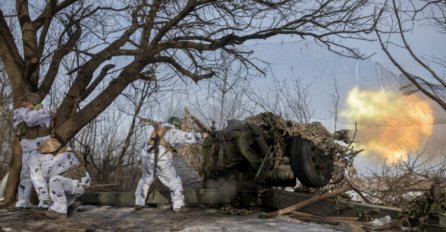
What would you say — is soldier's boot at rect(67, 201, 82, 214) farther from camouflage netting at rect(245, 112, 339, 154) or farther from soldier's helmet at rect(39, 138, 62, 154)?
camouflage netting at rect(245, 112, 339, 154)

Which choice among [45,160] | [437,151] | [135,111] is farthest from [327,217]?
[135,111]

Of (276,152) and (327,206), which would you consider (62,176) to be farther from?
(327,206)

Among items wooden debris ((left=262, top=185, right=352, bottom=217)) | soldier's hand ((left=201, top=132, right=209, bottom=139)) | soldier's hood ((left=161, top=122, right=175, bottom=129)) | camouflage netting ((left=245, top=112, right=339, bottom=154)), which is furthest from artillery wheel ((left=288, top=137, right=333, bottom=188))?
soldier's hood ((left=161, top=122, right=175, bottom=129))

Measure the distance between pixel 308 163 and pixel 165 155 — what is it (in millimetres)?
2640

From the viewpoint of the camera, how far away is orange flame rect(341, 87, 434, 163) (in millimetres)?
13438

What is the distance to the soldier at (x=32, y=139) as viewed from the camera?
8828mm

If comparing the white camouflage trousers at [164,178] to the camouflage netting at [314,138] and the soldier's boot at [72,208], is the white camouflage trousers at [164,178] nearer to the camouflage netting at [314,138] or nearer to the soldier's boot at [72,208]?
the soldier's boot at [72,208]

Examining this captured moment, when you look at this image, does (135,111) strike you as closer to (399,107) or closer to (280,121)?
(399,107)

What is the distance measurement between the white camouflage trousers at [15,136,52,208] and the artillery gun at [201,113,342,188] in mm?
2969

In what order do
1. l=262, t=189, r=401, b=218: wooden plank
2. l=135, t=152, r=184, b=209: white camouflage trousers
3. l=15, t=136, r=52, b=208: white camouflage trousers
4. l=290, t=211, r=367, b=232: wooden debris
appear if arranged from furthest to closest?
l=135, t=152, r=184, b=209: white camouflage trousers, l=15, t=136, r=52, b=208: white camouflage trousers, l=262, t=189, r=401, b=218: wooden plank, l=290, t=211, r=367, b=232: wooden debris

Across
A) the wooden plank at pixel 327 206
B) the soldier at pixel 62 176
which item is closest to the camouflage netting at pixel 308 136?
the wooden plank at pixel 327 206

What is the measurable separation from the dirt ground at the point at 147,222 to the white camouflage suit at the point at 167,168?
1.07 ft

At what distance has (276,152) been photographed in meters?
9.36

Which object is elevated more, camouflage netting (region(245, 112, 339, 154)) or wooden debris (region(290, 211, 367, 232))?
camouflage netting (region(245, 112, 339, 154))
